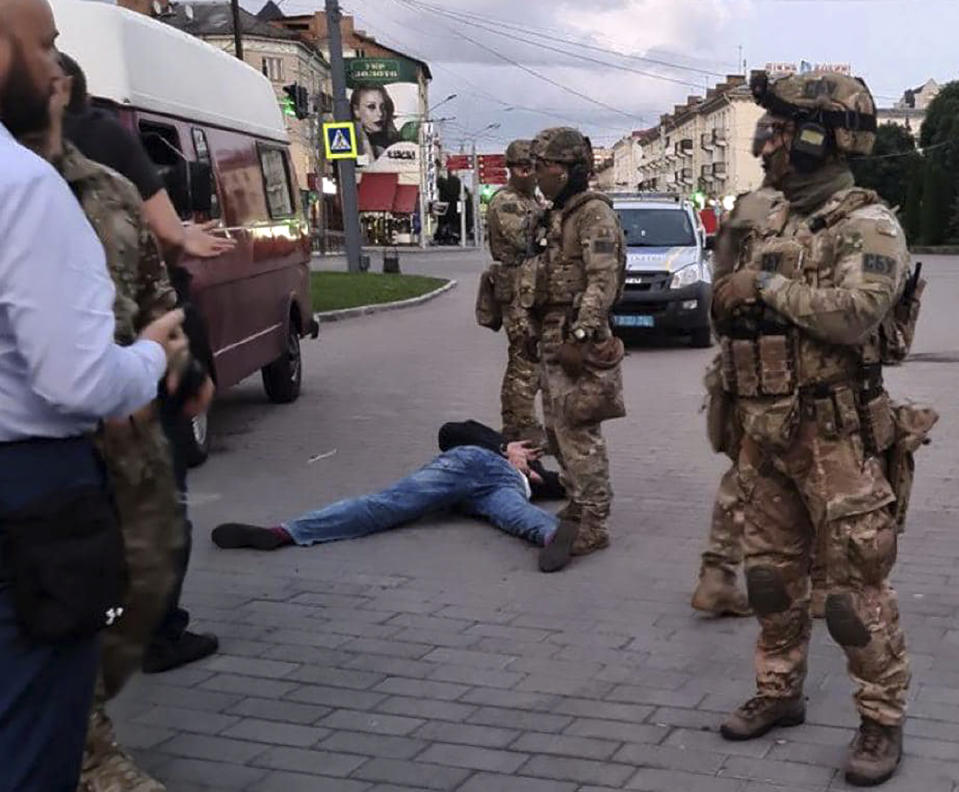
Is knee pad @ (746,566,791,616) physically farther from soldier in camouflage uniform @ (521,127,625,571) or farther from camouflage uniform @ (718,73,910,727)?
soldier in camouflage uniform @ (521,127,625,571)

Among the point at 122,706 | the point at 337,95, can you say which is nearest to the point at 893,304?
the point at 122,706

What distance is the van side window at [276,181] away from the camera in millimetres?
10578

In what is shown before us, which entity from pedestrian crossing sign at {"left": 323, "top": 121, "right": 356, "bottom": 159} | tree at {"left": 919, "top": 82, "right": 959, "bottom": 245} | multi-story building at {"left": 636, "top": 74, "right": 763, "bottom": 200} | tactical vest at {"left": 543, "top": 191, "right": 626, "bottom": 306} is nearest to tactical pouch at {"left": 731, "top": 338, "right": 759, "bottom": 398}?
tactical vest at {"left": 543, "top": 191, "right": 626, "bottom": 306}

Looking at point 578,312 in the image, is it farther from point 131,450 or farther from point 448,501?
point 131,450

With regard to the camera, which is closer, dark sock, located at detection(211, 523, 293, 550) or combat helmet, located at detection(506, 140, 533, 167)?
dark sock, located at detection(211, 523, 293, 550)

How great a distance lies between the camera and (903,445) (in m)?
3.66

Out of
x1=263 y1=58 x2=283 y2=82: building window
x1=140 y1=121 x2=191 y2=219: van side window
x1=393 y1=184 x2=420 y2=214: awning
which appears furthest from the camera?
x1=393 y1=184 x2=420 y2=214: awning

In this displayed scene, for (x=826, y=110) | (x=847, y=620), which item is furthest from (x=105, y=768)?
(x=826, y=110)

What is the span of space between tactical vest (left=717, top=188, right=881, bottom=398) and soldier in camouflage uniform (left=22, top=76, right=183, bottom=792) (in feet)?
5.32

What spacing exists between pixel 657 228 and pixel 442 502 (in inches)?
416

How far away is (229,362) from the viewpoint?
8.97 m

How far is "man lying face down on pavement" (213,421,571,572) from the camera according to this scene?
6.21 m

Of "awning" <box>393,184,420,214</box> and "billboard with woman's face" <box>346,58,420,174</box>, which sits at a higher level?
"billboard with woman's face" <box>346,58,420,174</box>

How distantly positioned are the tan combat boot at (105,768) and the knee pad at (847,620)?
1910 mm
